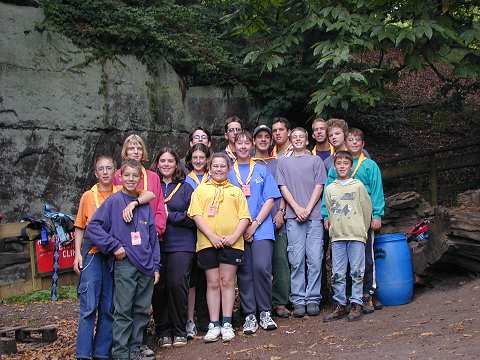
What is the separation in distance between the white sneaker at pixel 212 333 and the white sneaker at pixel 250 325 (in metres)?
0.25

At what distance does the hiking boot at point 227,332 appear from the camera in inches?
233

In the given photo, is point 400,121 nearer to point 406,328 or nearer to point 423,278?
point 423,278

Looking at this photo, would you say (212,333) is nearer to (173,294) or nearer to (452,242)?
(173,294)

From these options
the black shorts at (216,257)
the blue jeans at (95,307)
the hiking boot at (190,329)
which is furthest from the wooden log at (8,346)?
the black shorts at (216,257)

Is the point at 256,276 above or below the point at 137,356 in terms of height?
above

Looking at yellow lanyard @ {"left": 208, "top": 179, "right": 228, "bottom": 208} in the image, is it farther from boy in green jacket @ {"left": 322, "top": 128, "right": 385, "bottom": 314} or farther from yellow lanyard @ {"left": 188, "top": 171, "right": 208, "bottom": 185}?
boy in green jacket @ {"left": 322, "top": 128, "right": 385, "bottom": 314}

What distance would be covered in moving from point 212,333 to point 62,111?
244 inches

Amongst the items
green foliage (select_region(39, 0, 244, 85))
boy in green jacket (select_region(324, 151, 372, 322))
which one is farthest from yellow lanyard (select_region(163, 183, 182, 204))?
green foliage (select_region(39, 0, 244, 85))

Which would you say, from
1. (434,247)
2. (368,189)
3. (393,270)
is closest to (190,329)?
(393,270)

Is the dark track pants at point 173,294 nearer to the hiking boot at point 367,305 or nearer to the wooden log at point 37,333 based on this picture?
the wooden log at point 37,333

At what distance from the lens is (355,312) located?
20.4 ft

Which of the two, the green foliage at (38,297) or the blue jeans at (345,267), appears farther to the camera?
the green foliage at (38,297)

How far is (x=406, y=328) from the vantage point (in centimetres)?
548

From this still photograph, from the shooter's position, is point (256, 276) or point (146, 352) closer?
point (146, 352)
